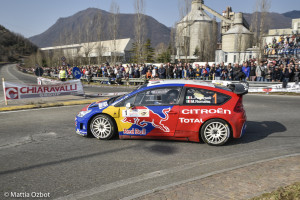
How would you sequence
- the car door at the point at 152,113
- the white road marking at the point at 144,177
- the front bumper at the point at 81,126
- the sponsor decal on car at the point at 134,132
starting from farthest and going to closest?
the front bumper at the point at 81,126
the sponsor decal on car at the point at 134,132
the car door at the point at 152,113
the white road marking at the point at 144,177

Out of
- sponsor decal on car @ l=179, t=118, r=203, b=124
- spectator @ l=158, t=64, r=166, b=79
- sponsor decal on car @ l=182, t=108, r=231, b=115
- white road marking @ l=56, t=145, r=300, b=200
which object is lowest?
white road marking @ l=56, t=145, r=300, b=200

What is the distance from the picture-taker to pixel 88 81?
2503 cm

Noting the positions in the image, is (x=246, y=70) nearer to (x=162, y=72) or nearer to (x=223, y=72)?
(x=223, y=72)

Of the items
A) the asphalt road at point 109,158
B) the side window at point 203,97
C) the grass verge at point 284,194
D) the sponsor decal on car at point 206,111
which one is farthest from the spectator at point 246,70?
the grass verge at point 284,194

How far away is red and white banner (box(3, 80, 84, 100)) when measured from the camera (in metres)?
11.6

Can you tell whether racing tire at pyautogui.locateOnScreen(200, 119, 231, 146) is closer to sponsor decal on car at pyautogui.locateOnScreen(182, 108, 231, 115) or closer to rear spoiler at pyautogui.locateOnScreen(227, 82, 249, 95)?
sponsor decal on car at pyautogui.locateOnScreen(182, 108, 231, 115)

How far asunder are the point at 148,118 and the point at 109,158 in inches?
56.4

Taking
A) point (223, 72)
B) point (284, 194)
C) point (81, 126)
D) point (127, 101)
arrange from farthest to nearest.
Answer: point (223, 72), point (81, 126), point (127, 101), point (284, 194)

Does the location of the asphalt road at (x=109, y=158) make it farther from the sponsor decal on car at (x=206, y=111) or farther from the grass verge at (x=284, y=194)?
the grass verge at (x=284, y=194)

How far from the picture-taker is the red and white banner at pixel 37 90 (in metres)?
11.6

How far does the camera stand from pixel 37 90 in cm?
1223

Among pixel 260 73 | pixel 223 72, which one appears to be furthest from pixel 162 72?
pixel 260 73

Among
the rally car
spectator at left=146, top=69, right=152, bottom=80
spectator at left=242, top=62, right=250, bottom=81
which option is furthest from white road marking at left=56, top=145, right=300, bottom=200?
spectator at left=146, top=69, right=152, bottom=80

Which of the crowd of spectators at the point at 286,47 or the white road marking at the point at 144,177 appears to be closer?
the white road marking at the point at 144,177
